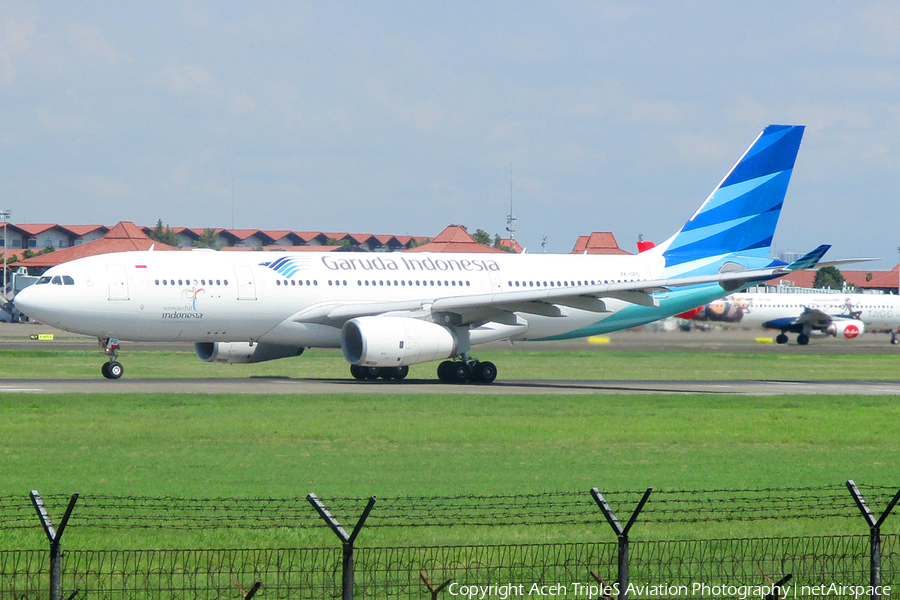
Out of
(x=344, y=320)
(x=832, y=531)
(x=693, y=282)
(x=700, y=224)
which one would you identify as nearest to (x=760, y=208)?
(x=700, y=224)

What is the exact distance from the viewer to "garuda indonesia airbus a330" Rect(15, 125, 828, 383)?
31.7 meters

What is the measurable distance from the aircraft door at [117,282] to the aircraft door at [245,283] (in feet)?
10.5

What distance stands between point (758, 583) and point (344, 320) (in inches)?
954

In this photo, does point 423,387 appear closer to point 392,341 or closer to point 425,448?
point 392,341

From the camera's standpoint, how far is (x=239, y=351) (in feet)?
115

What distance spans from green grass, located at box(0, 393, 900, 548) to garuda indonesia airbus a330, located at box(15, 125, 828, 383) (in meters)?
4.95

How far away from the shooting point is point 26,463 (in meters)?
16.6

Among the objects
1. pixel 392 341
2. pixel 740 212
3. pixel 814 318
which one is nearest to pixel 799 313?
pixel 814 318

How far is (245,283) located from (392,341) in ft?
16.4

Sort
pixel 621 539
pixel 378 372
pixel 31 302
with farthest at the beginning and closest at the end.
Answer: pixel 378 372 → pixel 31 302 → pixel 621 539

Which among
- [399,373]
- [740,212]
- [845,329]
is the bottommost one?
[399,373]

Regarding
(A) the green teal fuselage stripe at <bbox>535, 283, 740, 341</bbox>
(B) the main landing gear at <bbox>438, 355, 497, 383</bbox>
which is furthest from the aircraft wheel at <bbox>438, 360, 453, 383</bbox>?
(A) the green teal fuselage stripe at <bbox>535, 283, 740, 341</bbox>

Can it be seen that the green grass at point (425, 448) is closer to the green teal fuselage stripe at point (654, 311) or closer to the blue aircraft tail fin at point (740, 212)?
the green teal fuselage stripe at point (654, 311)

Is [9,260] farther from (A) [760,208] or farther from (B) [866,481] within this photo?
(B) [866,481]
